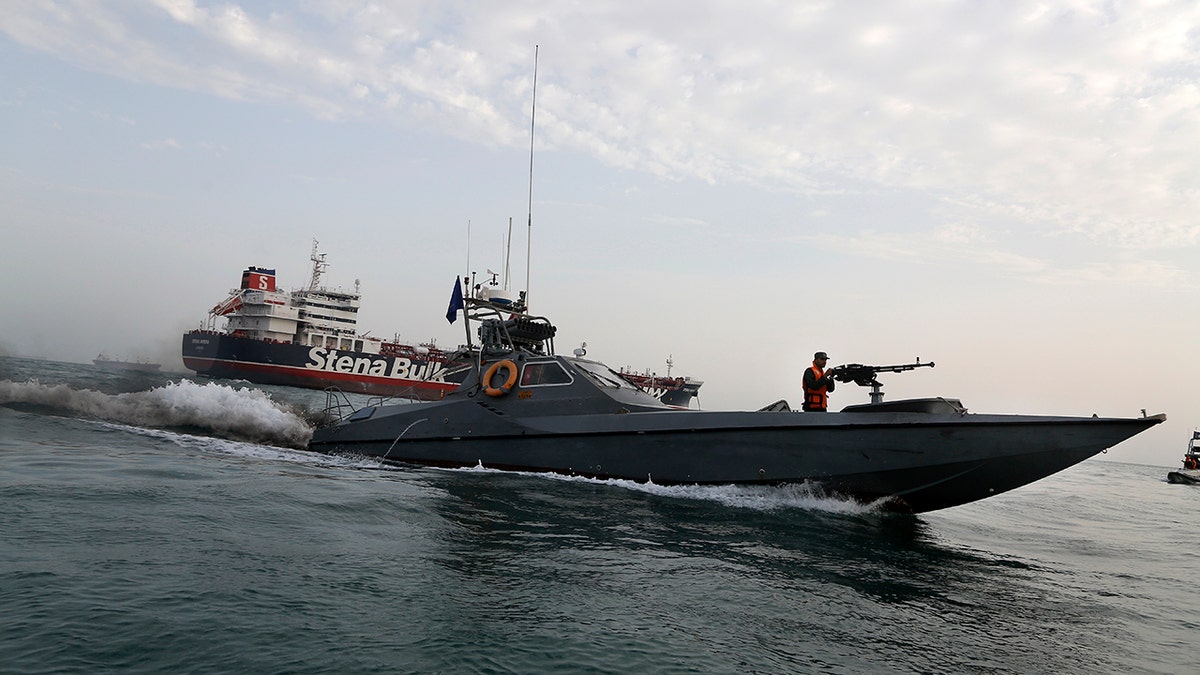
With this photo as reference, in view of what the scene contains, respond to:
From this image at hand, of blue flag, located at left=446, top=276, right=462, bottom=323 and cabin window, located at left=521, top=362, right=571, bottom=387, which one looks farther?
blue flag, located at left=446, top=276, right=462, bottom=323

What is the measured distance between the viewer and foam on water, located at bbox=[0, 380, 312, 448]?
16375 millimetres

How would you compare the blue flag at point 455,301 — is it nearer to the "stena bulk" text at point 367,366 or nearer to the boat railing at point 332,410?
the boat railing at point 332,410

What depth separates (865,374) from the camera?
9.76 meters

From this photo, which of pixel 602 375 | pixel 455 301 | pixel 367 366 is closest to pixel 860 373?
pixel 602 375

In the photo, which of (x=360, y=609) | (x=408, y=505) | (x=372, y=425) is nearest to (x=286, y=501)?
(x=408, y=505)

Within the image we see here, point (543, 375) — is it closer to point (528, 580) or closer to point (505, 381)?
point (505, 381)

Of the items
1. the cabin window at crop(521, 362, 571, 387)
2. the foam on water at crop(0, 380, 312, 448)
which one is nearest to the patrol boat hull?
the cabin window at crop(521, 362, 571, 387)

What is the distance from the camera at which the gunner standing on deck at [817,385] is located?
9891 mm

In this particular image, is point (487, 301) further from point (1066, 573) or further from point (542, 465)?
point (1066, 573)

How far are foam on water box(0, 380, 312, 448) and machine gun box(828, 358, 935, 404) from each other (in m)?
12.2

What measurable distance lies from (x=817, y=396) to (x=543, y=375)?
14.4 feet

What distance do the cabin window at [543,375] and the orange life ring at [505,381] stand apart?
0.18m

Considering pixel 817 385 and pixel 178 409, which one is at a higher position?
pixel 817 385

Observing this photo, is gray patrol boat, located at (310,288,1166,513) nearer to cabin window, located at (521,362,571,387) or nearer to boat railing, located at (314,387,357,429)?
cabin window, located at (521,362,571,387)
